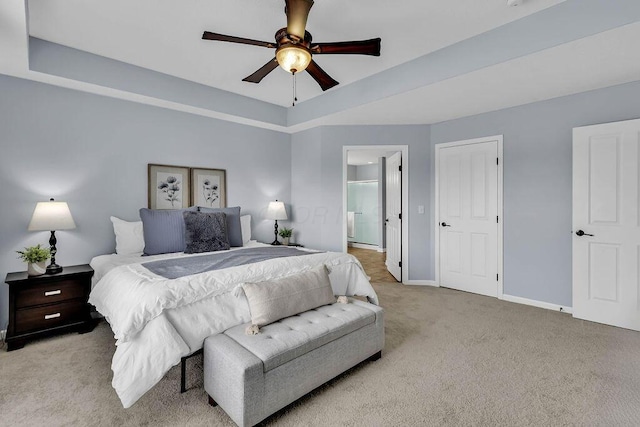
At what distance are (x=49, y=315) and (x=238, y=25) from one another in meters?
2.99

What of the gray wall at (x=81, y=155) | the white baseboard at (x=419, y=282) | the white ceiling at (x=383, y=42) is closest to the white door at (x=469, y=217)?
the white baseboard at (x=419, y=282)

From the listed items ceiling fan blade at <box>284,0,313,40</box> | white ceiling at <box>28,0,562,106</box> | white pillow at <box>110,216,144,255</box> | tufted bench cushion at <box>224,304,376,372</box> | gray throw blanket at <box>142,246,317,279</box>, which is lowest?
tufted bench cushion at <box>224,304,376,372</box>

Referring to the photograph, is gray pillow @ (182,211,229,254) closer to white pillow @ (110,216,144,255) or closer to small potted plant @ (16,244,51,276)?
white pillow @ (110,216,144,255)

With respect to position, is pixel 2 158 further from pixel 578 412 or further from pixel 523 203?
pixel 523 203

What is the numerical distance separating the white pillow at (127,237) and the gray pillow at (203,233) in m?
0.50

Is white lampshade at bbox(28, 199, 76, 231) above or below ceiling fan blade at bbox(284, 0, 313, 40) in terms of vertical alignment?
below

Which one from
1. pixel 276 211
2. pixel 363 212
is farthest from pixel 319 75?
pixel 363 212

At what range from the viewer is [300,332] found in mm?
1977

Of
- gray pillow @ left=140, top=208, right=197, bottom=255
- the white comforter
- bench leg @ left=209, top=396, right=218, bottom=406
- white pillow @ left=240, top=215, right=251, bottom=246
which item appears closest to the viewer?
the white comforter

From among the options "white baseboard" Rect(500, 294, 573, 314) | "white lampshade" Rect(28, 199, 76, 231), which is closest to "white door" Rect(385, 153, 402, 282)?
"white baseboard" Rect(500, 294, 573, 314)

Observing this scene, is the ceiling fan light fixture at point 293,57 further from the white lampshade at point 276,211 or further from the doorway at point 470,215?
the doorway at point 470,215

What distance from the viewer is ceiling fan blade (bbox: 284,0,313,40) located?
Answer: 1.95m

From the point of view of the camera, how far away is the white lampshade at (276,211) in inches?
187

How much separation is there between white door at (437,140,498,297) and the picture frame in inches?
136
